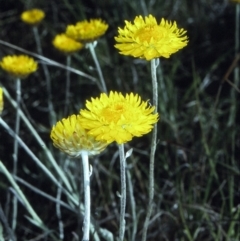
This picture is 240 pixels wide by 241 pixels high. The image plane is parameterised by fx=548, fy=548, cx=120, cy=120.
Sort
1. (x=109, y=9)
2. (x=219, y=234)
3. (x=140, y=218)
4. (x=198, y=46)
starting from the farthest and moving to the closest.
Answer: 1. (x=109, y=9)
2. (x=198, y=46)
3. (x=140, y=218)
4. (x=219, y=234)

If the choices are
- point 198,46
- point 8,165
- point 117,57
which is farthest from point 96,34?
point 198,46

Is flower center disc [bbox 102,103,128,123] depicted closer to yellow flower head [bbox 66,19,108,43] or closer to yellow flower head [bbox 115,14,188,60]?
yellow flower head [bbox 115,14,188,60]

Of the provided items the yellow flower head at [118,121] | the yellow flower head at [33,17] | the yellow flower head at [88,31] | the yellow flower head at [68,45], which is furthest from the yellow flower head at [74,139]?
the yellow flower head at [33,17]

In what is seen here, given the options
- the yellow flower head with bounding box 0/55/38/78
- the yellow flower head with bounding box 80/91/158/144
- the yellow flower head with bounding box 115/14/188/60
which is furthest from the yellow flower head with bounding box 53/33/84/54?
the yellow flower head with bounding box 80/91/158/144

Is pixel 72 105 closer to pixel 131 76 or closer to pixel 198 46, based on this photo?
pixel 131 76

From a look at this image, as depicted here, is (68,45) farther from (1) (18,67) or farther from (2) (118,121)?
(2) (118,121)

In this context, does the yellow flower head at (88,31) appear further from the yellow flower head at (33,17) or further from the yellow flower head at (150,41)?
the yellow flower head at (33,17)

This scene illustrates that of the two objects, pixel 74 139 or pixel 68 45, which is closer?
pixel 74 139

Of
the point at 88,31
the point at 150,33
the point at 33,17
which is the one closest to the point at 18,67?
the point at 88,31

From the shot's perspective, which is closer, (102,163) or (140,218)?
(140,218)
